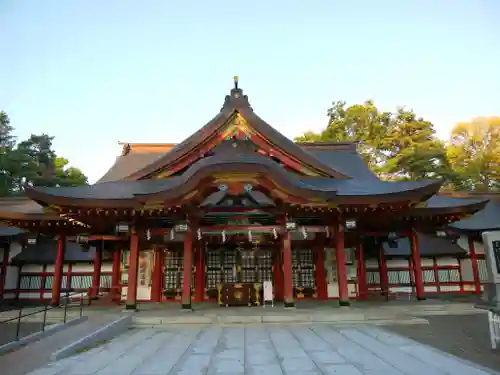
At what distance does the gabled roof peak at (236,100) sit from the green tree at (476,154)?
2430 cm

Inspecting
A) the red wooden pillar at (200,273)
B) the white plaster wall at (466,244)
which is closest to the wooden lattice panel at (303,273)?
the red wooden pillar at (200,273)

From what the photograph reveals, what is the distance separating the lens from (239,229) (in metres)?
11.0

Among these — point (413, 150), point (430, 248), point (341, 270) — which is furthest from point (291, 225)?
point (413, 150)

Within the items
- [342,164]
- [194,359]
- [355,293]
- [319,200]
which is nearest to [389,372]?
[194,359]

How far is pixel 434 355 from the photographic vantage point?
18.8 feet

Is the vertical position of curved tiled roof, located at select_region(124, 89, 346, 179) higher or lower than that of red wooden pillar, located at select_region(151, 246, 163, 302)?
higher

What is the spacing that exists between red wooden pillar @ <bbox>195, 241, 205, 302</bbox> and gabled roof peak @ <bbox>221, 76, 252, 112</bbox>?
589 centimetres

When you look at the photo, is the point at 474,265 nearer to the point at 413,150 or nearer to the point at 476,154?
the point at 413,150

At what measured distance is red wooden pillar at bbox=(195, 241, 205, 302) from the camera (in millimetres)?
13680

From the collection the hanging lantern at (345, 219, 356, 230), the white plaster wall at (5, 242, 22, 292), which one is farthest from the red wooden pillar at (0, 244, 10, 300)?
the hanging lantern at (345, 219, 356, 230)

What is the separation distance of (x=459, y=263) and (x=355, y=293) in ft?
21.4

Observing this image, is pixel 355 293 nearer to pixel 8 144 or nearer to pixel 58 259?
pixel 58 259

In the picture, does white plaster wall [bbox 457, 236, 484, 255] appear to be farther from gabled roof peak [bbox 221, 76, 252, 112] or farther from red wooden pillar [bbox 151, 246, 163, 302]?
red wooden pillar [bbox 151, 246, 163, 302]

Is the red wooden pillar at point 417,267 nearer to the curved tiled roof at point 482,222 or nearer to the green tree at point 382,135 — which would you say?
the curved tiled roof at point 482,222
